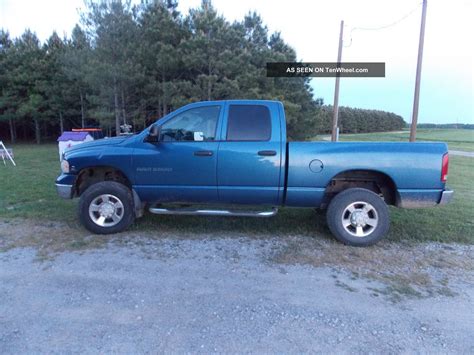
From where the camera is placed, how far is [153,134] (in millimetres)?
4180

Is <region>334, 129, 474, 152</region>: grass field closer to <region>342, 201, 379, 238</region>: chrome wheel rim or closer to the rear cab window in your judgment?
<region>342, 201, 379, 238</region>: chrome wheel rim

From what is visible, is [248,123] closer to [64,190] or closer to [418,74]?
[64,190]

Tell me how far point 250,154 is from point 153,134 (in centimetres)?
138

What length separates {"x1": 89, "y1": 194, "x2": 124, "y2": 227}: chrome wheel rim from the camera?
4.41 meters

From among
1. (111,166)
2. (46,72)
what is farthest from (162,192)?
(46,72)

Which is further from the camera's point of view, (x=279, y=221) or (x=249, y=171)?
(x=279, y=221)

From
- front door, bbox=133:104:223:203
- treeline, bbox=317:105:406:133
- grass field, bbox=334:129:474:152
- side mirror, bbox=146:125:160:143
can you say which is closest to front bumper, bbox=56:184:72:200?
front door, bbox=133:104:223:203

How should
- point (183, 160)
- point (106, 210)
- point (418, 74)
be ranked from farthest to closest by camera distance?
point (418, 74) < point (106, 210) < point (183, 160)

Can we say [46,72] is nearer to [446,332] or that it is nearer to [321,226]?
[321,226]

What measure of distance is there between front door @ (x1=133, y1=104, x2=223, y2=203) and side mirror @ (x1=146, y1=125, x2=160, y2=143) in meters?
0.06

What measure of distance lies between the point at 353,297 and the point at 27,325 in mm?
2884

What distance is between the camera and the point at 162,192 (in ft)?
14.5

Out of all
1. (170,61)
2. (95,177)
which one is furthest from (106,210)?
(170,61)

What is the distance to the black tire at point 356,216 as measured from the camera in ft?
13.3
